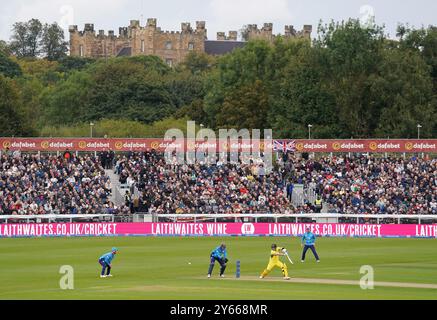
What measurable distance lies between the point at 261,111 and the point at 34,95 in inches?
1886

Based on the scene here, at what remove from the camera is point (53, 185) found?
80.4 metres

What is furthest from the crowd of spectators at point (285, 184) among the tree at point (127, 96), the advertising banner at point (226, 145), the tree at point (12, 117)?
the tree at point (127, 96)

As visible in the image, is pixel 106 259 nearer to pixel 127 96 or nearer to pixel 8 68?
pixel 127 96

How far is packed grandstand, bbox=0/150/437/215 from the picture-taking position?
254ft

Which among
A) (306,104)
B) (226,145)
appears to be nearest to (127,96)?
(306,104)

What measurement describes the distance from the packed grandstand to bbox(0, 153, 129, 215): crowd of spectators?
7 centimetres

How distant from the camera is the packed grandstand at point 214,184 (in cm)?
7756

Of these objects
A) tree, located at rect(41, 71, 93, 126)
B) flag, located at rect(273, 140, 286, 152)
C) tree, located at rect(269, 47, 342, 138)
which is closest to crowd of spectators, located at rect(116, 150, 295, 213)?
flag, located at rect(273, 140, 286, 152)

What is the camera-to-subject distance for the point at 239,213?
252 ft

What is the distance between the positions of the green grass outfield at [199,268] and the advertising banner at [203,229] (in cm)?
240

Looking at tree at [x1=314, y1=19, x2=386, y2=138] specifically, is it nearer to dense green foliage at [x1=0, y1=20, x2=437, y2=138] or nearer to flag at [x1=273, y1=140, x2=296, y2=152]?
dense green foliage at [x1=0, y1=20, x2=437, y2=138]

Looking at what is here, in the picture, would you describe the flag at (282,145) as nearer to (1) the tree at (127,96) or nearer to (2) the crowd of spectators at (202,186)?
(2) the crowd of spectators at (202,186)

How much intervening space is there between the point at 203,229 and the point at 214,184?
7543 millimetres
